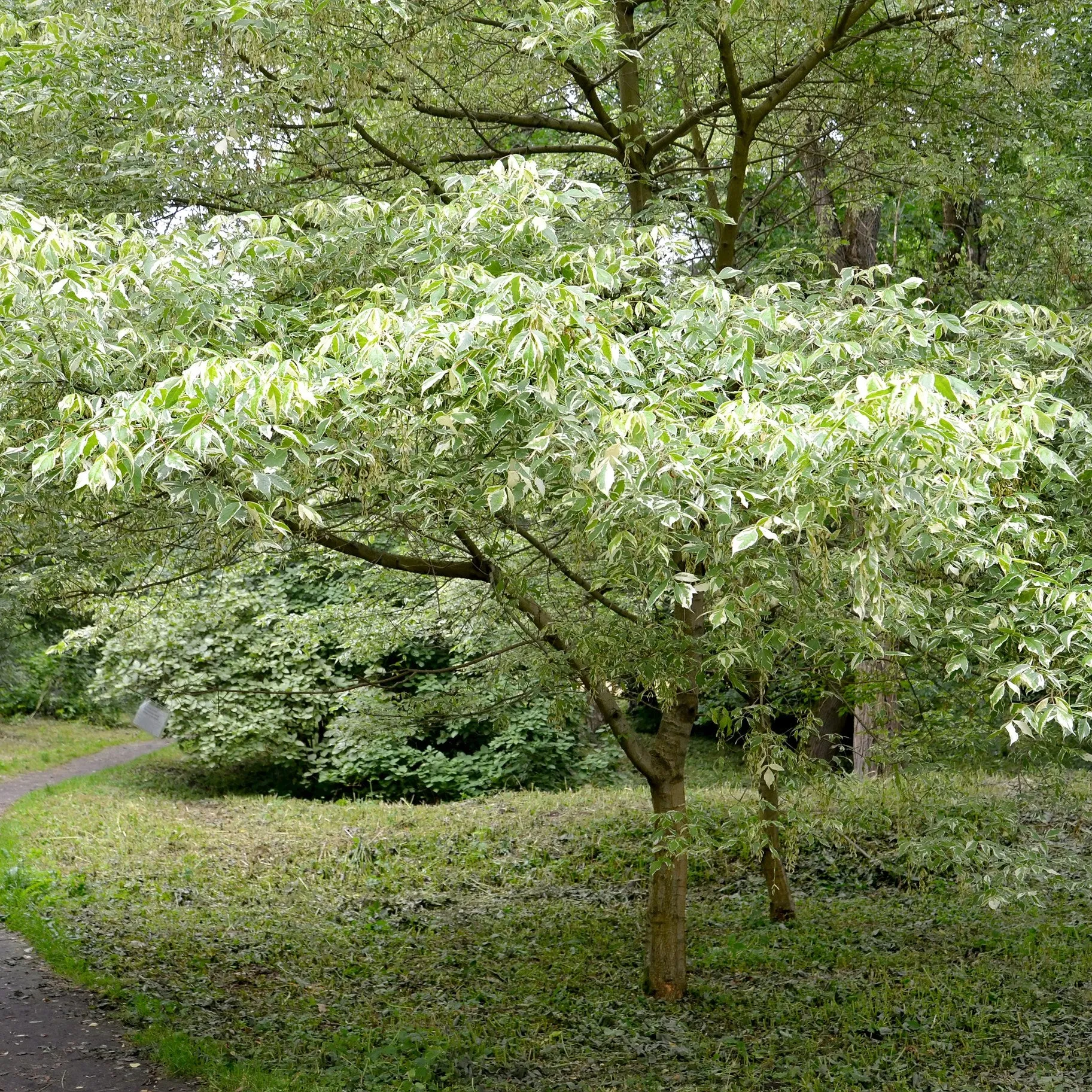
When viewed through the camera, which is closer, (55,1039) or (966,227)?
(55,1039)

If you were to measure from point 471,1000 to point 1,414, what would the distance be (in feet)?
15.4

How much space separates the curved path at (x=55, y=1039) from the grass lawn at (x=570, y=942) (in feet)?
0.55

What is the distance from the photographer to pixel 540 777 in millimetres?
14023

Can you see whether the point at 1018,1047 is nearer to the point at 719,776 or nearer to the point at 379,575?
the point at 379,575

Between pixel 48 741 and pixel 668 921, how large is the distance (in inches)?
652

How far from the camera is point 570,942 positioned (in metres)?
7.91

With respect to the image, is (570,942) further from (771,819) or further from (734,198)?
(734,198)

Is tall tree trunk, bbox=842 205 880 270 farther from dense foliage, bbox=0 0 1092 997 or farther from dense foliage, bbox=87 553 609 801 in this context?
dense foliage, bbox=87 553 609 801

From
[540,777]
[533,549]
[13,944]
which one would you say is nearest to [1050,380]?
[533,549]

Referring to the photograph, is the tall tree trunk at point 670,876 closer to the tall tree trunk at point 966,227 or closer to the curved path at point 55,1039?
the curved path at point 55,1039

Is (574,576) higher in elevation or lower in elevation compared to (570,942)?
higher

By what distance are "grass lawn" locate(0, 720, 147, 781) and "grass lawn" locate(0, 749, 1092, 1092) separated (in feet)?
19.2

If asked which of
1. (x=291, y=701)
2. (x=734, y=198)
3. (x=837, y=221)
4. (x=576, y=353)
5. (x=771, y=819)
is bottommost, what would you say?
(x=771, y=819)

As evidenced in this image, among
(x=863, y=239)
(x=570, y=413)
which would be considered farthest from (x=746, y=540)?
(x=863, y=239)
